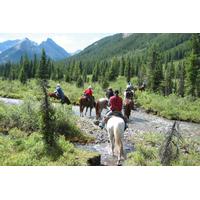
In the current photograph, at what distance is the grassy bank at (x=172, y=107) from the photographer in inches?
1057


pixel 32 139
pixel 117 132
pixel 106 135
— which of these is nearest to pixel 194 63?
pixel 106 135

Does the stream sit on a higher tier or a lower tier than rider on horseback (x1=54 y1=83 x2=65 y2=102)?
lower

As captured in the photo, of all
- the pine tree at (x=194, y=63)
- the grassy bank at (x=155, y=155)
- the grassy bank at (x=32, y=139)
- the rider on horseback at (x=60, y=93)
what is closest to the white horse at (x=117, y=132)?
the grassy bank at (x=155, y=155)

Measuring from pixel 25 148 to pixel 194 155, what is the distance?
609 centimetres

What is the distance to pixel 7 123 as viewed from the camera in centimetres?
1750

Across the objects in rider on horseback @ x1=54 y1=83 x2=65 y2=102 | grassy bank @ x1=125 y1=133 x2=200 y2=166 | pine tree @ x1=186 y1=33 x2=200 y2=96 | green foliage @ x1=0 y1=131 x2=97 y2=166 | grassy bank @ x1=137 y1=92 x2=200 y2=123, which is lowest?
grassy bank @ x1=137 y1=92 x2=200 y2=123

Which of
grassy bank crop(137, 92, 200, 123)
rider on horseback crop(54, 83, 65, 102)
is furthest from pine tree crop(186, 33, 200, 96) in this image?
rider on horseback crop(54, 83, 65, 102)

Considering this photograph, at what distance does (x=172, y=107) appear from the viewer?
2880cm

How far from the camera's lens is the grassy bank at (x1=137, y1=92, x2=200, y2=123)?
26.9m

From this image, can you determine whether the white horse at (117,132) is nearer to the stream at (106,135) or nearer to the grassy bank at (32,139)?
the stream at (106,135)

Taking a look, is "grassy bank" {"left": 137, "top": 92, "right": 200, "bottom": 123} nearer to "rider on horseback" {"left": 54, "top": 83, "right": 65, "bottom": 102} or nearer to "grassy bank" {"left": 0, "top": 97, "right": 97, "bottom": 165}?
"rider on horseback" {"left": 54, "top": 83, "right": 65, "bottom": 102}

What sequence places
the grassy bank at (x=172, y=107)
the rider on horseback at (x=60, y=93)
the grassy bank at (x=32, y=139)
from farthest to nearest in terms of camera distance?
the grassy bank at (x=172, y=107), the rider on horseback at (x=60, y=93), the grassy bank at (x=32, y=139)
